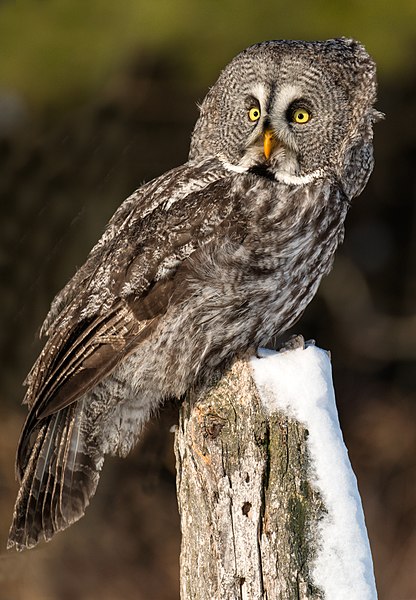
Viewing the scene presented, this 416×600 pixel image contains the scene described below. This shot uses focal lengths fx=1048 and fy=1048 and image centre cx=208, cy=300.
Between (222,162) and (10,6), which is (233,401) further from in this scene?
(10,6)

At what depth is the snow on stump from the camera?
2.16 meters

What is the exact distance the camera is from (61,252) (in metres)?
6.60

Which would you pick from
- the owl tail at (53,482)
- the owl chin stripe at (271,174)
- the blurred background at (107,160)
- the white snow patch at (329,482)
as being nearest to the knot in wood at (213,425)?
the white snow patch at (329,482)

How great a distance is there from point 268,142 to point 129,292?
569 mm

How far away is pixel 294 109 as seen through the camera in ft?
9.65

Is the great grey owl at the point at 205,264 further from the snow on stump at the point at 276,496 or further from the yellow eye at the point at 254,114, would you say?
the snow on stump at the point at 276,496

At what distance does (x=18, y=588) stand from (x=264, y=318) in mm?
4282

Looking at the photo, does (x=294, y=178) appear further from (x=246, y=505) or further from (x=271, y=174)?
(x=246, y=505)

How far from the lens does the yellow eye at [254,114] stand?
2.91 meters

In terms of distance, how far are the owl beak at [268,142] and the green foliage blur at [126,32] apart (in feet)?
12.5

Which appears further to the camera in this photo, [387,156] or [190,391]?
[387,156]

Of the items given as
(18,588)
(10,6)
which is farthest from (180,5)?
(18,588)

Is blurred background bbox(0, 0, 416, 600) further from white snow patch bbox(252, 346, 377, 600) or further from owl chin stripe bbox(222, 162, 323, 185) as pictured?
white snow patch bbox(252, 346, 377, 600)

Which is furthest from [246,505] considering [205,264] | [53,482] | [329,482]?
[53,482]
